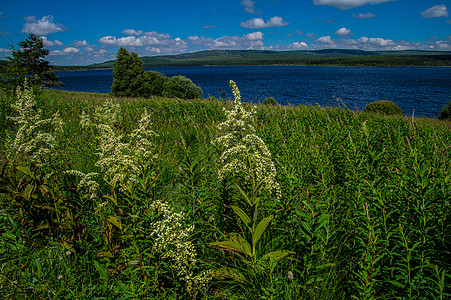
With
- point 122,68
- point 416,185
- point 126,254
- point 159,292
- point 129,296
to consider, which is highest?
point 122,68

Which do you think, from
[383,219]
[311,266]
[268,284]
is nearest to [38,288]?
[268,284]

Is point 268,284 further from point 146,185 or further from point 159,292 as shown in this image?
point 146,185

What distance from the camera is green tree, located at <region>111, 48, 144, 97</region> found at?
37844mm

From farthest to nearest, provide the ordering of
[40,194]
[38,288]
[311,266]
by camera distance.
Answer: [40,194] < [38,288] < [311,266]

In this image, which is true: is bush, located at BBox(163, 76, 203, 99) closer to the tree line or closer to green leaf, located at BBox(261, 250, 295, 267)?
the tree line

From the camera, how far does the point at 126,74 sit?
125 feet

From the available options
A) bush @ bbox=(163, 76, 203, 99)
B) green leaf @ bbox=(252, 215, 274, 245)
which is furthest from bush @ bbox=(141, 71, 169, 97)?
green leaf @ bbox=(252, 215, 274, 245)

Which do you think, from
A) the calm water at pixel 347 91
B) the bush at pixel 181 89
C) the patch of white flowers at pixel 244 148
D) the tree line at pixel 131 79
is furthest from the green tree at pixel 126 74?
the patch of white flowers at pixel 244 148

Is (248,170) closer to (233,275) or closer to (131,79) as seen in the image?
(233,275)

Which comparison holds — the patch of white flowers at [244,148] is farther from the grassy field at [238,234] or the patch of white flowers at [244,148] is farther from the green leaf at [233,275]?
the green leaf at [233,275]

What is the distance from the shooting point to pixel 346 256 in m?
2.48

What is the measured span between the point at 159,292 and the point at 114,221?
2.72 ft

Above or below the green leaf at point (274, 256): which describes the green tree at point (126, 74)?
above

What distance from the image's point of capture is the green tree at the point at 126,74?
37.8 meters
